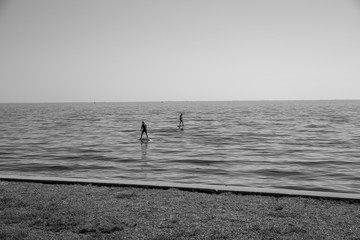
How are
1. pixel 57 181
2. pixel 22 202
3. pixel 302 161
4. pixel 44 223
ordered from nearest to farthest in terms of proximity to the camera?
1. pixel 44 223
2. pixel 22 202
3. pixel 57 181
4. pixel 302 161

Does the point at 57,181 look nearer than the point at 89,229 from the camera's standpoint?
No

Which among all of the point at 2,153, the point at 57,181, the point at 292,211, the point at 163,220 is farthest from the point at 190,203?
the point at 2,153

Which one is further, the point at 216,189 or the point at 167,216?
the point at 216,189

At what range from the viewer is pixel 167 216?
6.96m

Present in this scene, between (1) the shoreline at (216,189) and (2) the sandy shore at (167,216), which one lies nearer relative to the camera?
(2) the sandy shore at (167,216)

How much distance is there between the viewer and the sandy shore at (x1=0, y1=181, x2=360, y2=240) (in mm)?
6023

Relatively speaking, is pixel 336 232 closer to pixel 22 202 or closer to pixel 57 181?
pixel 22 202

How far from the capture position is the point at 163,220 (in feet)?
22.0

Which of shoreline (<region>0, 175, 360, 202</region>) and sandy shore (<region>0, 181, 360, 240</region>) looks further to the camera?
shoreline (<region>0, 175, 360, 202</region>)

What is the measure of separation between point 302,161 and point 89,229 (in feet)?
46.9

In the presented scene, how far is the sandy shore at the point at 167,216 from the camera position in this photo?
19.8ft

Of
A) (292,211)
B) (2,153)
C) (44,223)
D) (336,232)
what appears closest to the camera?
(336,232)

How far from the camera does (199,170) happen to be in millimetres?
15164

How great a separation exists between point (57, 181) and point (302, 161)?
12881 millimetres
